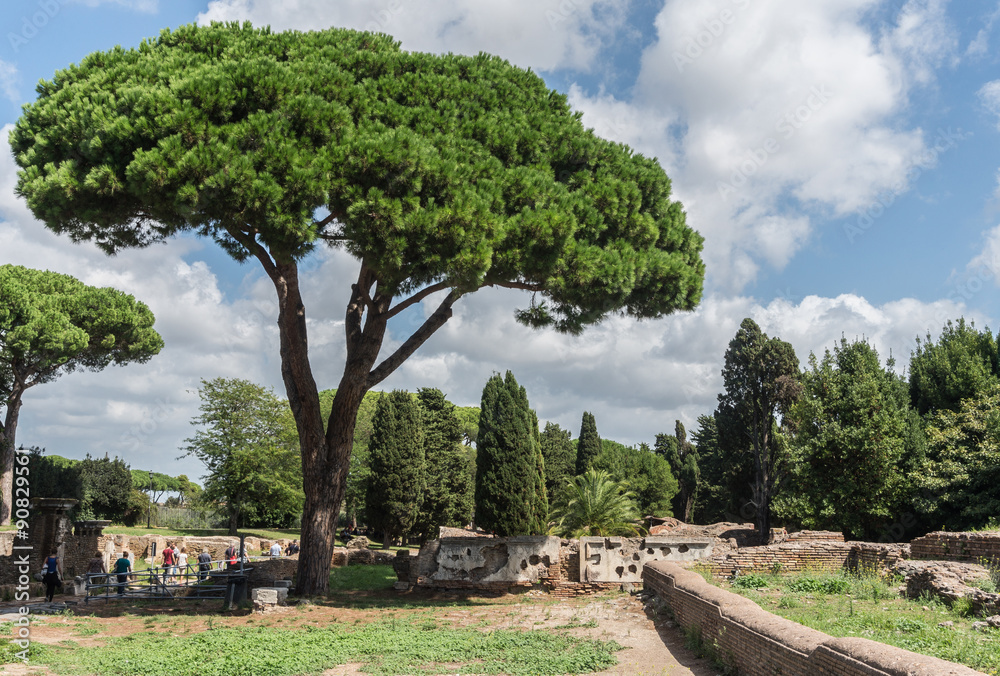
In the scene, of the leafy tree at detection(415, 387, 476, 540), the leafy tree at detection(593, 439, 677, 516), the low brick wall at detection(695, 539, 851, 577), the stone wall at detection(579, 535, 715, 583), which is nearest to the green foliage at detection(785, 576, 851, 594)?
the low brick wall at detection(695, 539, 851, 577)

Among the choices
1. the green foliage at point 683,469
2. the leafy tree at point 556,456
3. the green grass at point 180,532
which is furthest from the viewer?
the green foliage at point 683,469

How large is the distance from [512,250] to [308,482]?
5867 millimetres

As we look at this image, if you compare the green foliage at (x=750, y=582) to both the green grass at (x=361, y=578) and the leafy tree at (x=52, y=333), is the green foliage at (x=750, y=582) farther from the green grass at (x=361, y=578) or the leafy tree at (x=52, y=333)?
the leafy tree at (x=52, y=333)

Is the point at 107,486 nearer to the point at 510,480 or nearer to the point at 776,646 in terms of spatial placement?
the point at 510,480

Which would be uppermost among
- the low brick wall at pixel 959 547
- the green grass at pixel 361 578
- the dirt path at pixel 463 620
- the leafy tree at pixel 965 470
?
the leafy tree at pixel 965 470

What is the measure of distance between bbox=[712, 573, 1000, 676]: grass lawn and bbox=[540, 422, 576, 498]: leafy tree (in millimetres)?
24400

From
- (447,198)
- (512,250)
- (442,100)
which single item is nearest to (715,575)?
(512,250)

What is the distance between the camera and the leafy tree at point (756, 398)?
113 ft

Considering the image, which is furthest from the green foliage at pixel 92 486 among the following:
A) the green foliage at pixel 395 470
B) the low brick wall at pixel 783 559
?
the low brick wall at pixel 783 559

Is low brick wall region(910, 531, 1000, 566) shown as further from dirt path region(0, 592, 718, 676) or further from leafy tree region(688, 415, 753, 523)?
leafy tree region(688, 415, 753, 523)

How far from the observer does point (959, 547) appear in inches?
468

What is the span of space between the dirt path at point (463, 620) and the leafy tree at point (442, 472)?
19.7m

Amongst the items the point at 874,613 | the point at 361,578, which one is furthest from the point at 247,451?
the point at 874,613

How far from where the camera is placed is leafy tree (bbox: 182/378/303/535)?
97.8 feet
